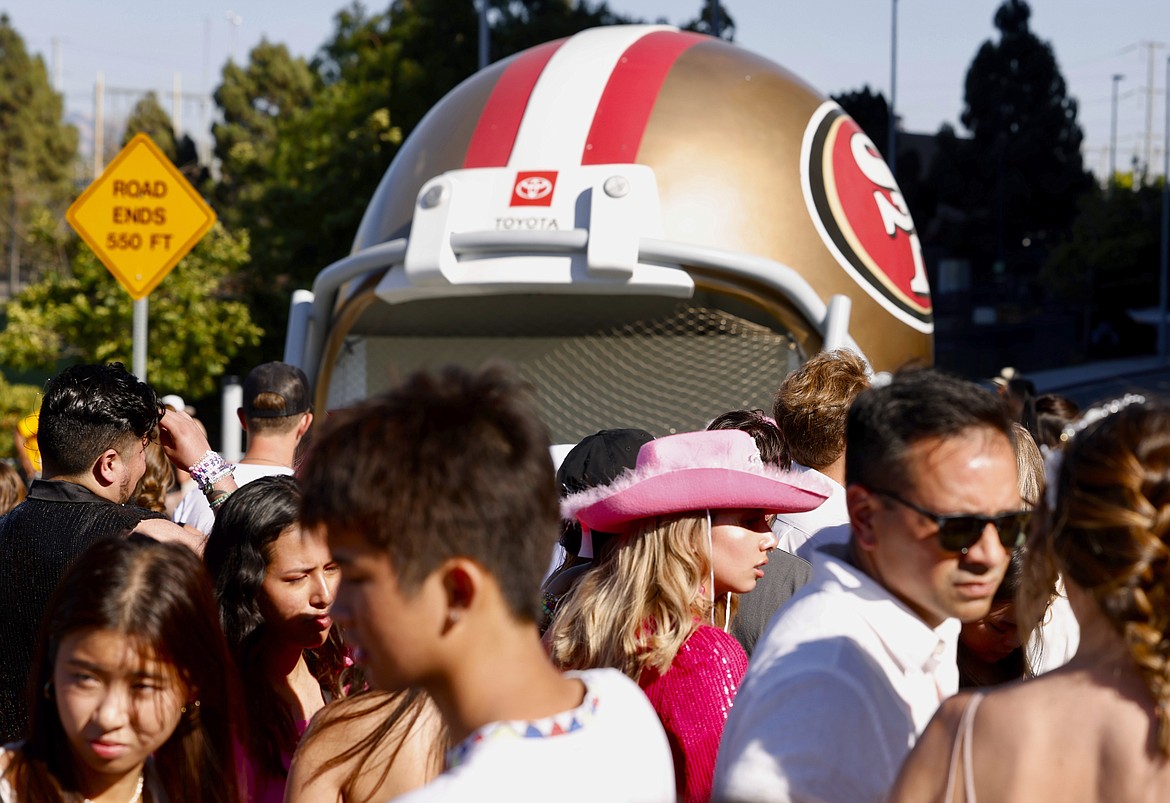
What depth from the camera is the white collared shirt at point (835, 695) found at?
1.64 meters

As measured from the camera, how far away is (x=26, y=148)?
40969 millimetres

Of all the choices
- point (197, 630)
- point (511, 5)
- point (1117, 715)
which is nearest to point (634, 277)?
point (197, 630)

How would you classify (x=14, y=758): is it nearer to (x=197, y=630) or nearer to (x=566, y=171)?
(x=197, y=630)

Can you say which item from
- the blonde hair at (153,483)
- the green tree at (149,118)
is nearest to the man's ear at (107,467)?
the blonde hair at (153,483)

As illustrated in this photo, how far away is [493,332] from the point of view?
6992 millimetres

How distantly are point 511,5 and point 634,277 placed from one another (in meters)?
15.7

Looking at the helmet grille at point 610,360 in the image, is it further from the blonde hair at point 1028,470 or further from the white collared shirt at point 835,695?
the white collared shirt at point 835,695

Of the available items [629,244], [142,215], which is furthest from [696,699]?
[142,215]

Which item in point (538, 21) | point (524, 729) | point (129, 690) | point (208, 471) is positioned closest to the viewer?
point (524, 729)

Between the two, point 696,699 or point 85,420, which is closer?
point 696,699

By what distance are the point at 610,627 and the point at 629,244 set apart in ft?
10.9

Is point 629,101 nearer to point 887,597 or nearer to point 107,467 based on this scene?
point 107,467

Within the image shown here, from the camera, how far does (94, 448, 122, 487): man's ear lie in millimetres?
3170

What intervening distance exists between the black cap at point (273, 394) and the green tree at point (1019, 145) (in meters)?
32.3
